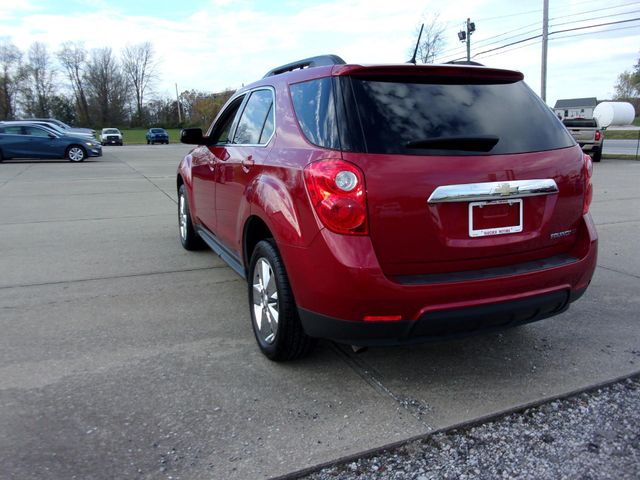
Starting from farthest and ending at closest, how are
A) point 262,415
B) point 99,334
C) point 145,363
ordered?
1. point 99,334
2. point 145,363
3. point 262,415

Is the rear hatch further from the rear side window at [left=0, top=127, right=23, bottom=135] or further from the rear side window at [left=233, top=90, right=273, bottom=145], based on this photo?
the rear side window at [left=0, top=127, right=23, bottom=135]

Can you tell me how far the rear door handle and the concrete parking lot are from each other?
115 cm

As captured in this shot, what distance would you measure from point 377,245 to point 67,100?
10688 cm

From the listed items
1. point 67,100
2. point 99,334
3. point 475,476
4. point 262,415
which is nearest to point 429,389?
point 475,476

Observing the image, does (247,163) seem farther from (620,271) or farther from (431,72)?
(620,271)

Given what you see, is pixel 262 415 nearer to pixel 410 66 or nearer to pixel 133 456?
pixel 133 456

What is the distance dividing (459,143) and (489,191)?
0.28 m

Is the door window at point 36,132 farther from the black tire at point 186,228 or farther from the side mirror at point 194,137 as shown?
the side mirror at point 194,137

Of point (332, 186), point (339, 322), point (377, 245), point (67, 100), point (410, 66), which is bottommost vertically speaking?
point (339, 322)

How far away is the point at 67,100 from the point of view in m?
95.9

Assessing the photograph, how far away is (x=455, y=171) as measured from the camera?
8.40 ft

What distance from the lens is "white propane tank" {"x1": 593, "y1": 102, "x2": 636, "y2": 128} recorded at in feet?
138

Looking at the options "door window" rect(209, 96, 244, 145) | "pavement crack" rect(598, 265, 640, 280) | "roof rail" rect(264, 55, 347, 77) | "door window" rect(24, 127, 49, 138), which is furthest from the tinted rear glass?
"door window" rect(24, 127, 49, 138)

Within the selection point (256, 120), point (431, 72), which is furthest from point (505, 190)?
point (256, 120)
